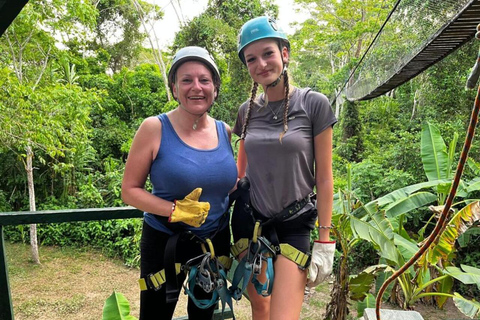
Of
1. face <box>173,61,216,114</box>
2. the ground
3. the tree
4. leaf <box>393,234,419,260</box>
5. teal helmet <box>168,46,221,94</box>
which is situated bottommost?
the ground

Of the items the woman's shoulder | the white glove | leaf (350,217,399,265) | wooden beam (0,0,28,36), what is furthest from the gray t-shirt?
leaf (350,217,399,265)

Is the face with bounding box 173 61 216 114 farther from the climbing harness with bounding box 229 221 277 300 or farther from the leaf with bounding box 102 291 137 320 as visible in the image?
the leaf with bounding box 102 291 137 320

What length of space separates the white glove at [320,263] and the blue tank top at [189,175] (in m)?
0.45

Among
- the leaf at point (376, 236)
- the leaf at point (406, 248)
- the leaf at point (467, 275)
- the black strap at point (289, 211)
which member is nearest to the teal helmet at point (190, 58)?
the black strap at point (289, 211)

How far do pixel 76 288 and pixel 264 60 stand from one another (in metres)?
5.21

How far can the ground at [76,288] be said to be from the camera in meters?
4.42

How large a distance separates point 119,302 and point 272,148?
0.95 meters

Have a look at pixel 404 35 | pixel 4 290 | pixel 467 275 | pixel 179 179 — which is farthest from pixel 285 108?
pixel 404 35

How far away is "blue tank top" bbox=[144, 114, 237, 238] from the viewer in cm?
144

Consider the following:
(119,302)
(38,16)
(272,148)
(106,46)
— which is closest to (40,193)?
(38,16)

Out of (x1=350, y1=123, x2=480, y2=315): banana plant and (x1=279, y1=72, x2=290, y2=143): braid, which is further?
(x1=350, y1=123, x2=480, y2=315): banana plant

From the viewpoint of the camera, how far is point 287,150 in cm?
143

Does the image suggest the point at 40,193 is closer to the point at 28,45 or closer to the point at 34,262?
the point at 34,262

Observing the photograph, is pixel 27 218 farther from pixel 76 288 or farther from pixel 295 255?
pixel 76 288
